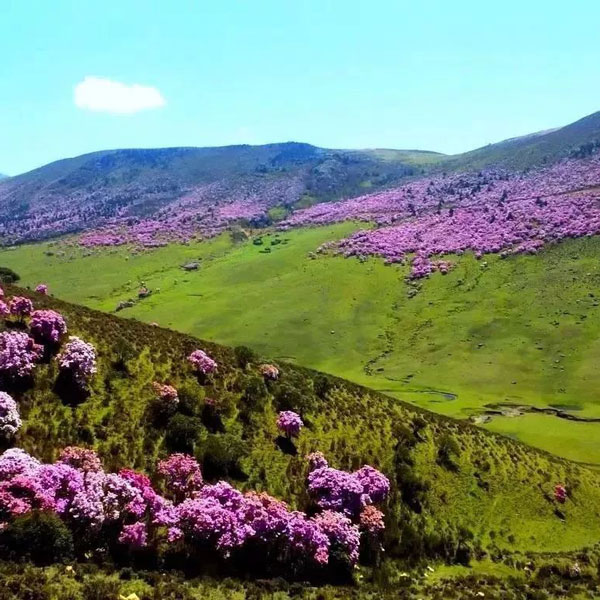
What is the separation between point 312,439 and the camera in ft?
135

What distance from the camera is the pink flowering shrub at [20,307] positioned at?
120ft

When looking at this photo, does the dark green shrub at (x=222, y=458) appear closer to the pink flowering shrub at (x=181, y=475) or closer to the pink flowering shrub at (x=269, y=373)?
the pink flowering shrub at (x=181, y=475)

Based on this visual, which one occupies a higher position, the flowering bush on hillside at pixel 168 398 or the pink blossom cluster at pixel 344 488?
the flowering bush on hillside at pixel 168 398

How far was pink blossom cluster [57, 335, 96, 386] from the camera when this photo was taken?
33.9 metres

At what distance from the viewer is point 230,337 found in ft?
449

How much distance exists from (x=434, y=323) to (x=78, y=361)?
110 metres

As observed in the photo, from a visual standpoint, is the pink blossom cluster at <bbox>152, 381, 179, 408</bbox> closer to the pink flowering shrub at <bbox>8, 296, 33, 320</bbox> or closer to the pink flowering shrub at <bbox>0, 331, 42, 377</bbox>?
the pink flowering shrub at <bbox>0, 331, 42, 377</bbox>

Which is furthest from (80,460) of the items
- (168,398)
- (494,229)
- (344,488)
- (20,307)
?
(494,229)

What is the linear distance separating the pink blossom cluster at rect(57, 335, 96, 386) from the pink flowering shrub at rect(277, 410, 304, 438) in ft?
39.7

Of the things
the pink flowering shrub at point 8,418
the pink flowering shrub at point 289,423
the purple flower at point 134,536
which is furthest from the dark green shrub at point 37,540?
the pink flowering shrub at point 289,423

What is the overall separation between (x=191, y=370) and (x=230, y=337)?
94.8 meters

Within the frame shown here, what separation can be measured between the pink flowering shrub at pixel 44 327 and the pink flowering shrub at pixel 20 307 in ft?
5.18

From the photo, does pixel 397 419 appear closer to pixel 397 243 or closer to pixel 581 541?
pixel 581 541

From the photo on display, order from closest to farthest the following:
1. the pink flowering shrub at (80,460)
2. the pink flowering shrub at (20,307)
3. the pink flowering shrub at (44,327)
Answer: the pink flowering shrub at (80,460) < the pink flowering shrub at (44,327) < the pink flowering shrub at (20,307)
